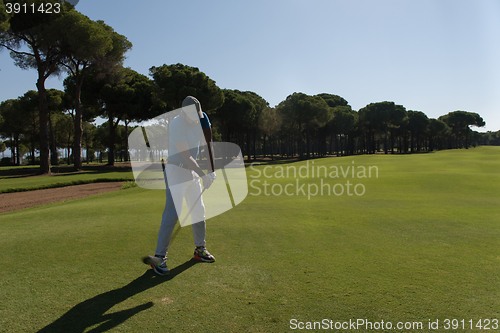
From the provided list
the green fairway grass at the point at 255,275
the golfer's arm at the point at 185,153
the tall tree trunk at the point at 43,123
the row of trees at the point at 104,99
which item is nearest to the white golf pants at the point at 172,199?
the golfer's arm at the point at 185,153

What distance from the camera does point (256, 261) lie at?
4352 millimetres

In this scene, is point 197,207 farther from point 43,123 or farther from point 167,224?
point 43,123

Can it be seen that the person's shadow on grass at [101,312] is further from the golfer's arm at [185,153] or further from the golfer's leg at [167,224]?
the golfer's arm at [185,153]

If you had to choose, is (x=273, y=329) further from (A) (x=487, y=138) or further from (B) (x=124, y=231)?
(A) (x=487, y=138)

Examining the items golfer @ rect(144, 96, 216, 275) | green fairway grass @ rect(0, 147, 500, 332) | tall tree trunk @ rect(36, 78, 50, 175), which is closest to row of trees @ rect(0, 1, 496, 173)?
tall tree trunk @ rect(36, 78, 50, 175)

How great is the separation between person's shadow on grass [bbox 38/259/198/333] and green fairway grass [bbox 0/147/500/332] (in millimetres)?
13

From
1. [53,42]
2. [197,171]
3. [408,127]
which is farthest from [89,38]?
[408,127]

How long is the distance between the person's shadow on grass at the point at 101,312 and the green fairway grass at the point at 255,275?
0.04 ft

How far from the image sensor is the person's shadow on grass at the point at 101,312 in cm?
→ 271

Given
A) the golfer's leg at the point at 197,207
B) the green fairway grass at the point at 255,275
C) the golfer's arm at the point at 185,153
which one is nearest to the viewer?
the green fairway grass at the point at 255,275

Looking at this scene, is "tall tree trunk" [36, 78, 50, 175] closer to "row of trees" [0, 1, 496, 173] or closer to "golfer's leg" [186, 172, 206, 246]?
"row of trees" [0, 1, 496, 173]

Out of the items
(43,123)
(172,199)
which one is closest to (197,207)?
(172,199)

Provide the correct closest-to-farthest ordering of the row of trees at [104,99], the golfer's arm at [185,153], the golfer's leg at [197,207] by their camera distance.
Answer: the golfer's arm at [185,153] → the golfer's leg at [197,207] → the row of trees at [104,99]

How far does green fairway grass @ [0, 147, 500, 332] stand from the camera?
9.37ft
